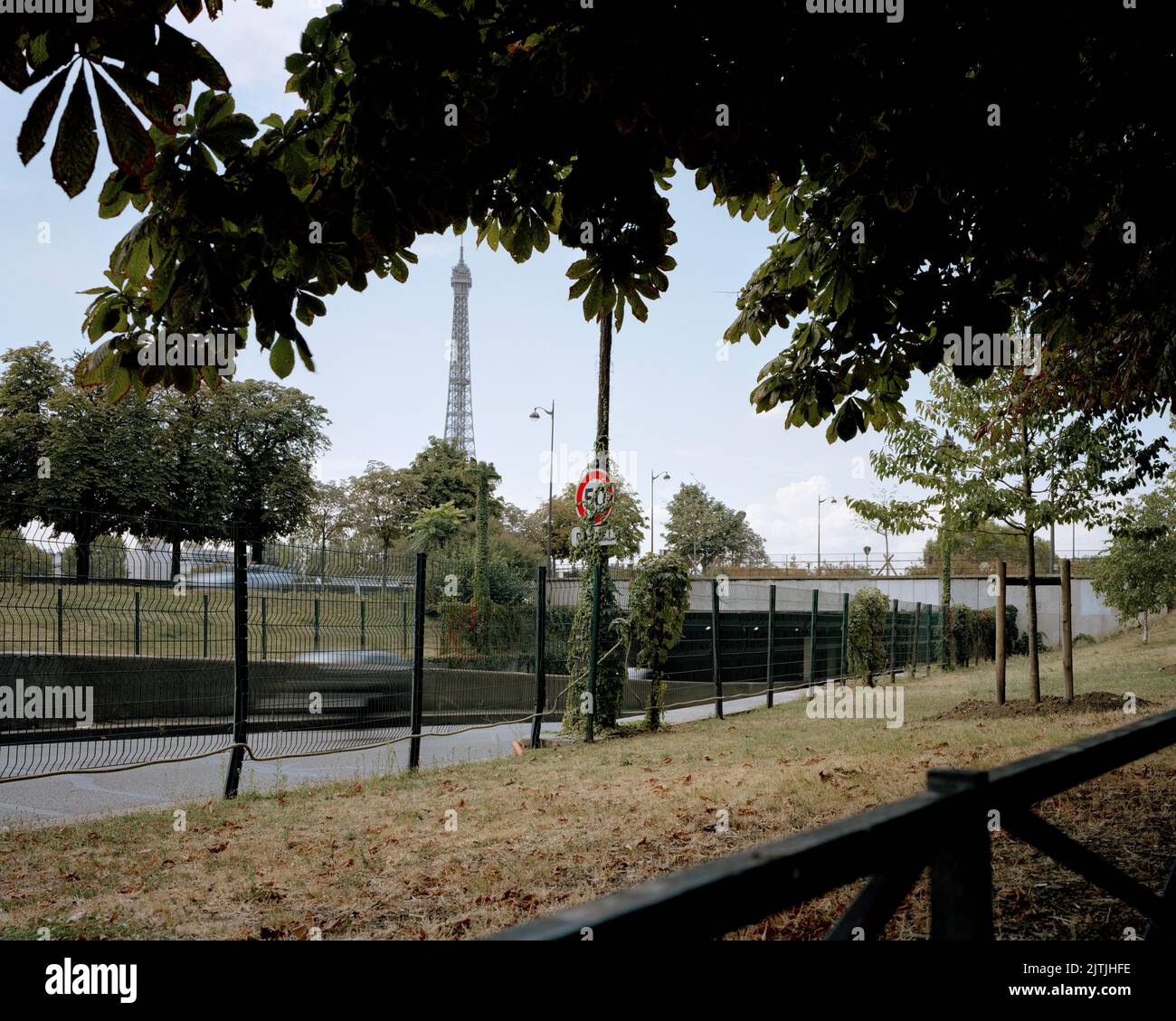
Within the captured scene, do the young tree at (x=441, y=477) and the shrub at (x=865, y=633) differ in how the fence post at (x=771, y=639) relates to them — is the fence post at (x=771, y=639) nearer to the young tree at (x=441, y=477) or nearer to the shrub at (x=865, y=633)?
the shrub at (x=865, y=633)

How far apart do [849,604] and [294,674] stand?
1576cm

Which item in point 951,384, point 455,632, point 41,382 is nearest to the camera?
point 455,632

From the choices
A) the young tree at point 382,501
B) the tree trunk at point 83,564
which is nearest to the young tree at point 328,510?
the young tree at point 382,501

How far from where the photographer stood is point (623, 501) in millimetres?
61438

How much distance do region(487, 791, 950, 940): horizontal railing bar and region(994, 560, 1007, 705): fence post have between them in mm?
11467

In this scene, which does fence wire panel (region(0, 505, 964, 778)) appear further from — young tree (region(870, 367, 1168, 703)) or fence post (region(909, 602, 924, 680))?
fence post (region(909, 602, 924, 680))

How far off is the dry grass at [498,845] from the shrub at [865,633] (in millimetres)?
11343

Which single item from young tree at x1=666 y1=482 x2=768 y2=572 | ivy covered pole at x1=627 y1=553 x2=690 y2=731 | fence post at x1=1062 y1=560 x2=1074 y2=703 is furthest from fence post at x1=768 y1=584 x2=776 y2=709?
young tree at x1=666 y1=482 x2=768 y2=572

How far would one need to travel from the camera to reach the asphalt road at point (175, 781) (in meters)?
8.09

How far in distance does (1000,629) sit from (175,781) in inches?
422

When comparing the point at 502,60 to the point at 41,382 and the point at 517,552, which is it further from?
Result: the point at 41,382

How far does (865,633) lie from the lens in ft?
70.7

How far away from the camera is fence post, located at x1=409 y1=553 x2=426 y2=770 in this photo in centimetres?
960

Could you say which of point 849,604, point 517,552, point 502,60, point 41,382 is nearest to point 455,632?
point 502,60
